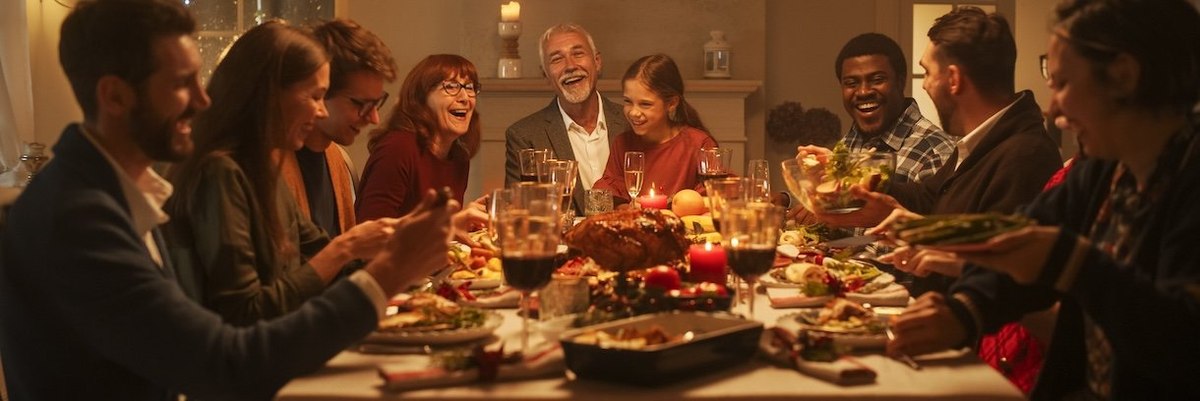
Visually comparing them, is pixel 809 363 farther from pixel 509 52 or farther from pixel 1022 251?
pixel 509 52

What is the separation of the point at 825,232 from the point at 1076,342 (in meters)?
1.65

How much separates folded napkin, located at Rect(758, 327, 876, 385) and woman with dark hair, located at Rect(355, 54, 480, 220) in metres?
2.46

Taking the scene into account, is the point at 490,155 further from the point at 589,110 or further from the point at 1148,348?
the point at 1148,348

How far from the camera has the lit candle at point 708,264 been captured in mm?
2457

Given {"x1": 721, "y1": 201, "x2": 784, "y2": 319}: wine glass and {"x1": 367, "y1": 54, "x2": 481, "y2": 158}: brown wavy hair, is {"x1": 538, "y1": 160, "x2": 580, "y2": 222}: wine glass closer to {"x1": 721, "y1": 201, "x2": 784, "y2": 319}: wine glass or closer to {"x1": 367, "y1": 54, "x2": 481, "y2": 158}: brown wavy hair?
{"x1": 367, "y1": 54, "x2": 481, "y2": 158}: brown wavy hair

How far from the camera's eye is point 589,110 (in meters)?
5.76

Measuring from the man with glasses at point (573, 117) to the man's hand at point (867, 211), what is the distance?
8.14ft

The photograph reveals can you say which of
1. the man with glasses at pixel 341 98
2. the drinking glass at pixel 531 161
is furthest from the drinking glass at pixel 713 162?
the man with glasses at pixel 341 98

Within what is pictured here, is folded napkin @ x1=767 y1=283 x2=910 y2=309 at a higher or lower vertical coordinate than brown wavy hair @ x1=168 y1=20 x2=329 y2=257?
lower

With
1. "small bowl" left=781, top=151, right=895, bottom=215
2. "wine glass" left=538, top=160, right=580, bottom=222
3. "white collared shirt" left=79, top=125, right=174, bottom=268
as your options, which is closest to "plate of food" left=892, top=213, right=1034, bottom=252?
"small bowl" left=781, top=151, right=895, bottom=215

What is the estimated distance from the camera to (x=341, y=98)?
3.00 metres

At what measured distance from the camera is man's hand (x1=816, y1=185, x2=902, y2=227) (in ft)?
9.59

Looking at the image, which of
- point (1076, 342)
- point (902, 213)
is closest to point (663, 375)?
point (1076, 342)

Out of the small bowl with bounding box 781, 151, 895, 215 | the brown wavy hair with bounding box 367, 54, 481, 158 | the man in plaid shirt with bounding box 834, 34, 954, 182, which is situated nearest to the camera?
the small bowl with bounding box 781, 151, 895, 215
